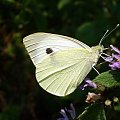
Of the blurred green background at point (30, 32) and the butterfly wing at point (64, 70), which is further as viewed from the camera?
the blurred green background at point (30, 32)

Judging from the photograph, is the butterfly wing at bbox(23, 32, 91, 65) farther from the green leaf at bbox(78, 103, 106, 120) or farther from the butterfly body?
the green leaf at bbox(78, 103, 106, 120)

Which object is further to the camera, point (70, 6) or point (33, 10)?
point (70, 6)

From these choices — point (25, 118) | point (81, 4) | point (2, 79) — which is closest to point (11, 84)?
point (2, 79)

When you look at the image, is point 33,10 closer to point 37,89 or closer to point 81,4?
point 81,4

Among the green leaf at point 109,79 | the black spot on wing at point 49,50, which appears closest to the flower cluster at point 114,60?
the green leaf at point 109,79

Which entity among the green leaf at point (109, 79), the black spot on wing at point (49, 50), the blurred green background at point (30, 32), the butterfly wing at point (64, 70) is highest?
the green leaf at point (109, 79)

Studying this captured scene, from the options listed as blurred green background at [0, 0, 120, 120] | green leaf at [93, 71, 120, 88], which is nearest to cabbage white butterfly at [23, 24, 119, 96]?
green leaf at [93, 71, 120, 88]

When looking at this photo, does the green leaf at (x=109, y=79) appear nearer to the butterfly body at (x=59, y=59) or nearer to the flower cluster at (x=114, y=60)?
the flower cluster at (x=114, y=60)

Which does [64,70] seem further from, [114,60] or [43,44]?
[114,60]
